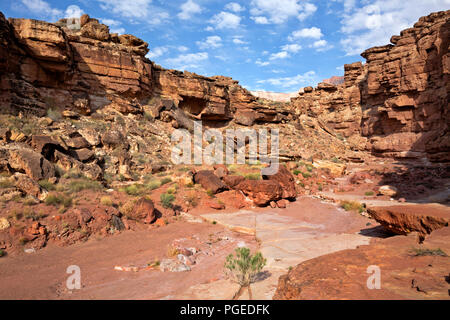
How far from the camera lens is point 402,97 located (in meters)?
26.2

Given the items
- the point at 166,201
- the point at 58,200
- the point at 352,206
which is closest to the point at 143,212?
the point at 166,201

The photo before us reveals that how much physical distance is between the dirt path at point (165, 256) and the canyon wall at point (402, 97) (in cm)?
1980

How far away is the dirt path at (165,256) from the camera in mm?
4355

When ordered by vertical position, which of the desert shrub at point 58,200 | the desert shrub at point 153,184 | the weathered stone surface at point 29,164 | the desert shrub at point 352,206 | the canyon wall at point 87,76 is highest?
the canyon wall at point 87,76

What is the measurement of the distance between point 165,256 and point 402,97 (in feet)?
98.4

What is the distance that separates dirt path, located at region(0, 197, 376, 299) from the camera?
14.3 ft

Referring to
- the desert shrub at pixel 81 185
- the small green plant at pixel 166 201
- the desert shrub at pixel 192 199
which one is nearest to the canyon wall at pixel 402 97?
the desert shrub at pixel 192 199

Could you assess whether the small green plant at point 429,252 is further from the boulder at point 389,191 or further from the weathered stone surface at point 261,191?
the boulder at point 389,191

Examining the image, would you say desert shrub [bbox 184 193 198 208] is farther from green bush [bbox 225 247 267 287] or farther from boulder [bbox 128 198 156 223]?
green bush [bbox 225 247 267 287]

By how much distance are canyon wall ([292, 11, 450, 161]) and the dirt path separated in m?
19.8

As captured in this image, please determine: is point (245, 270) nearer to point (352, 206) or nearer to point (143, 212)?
point (143, 212)

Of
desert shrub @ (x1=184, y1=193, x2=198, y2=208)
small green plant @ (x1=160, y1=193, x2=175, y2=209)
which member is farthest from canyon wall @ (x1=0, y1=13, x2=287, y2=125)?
desert shrub @ (x1=184, y1=193, x2=198, y2=208)
